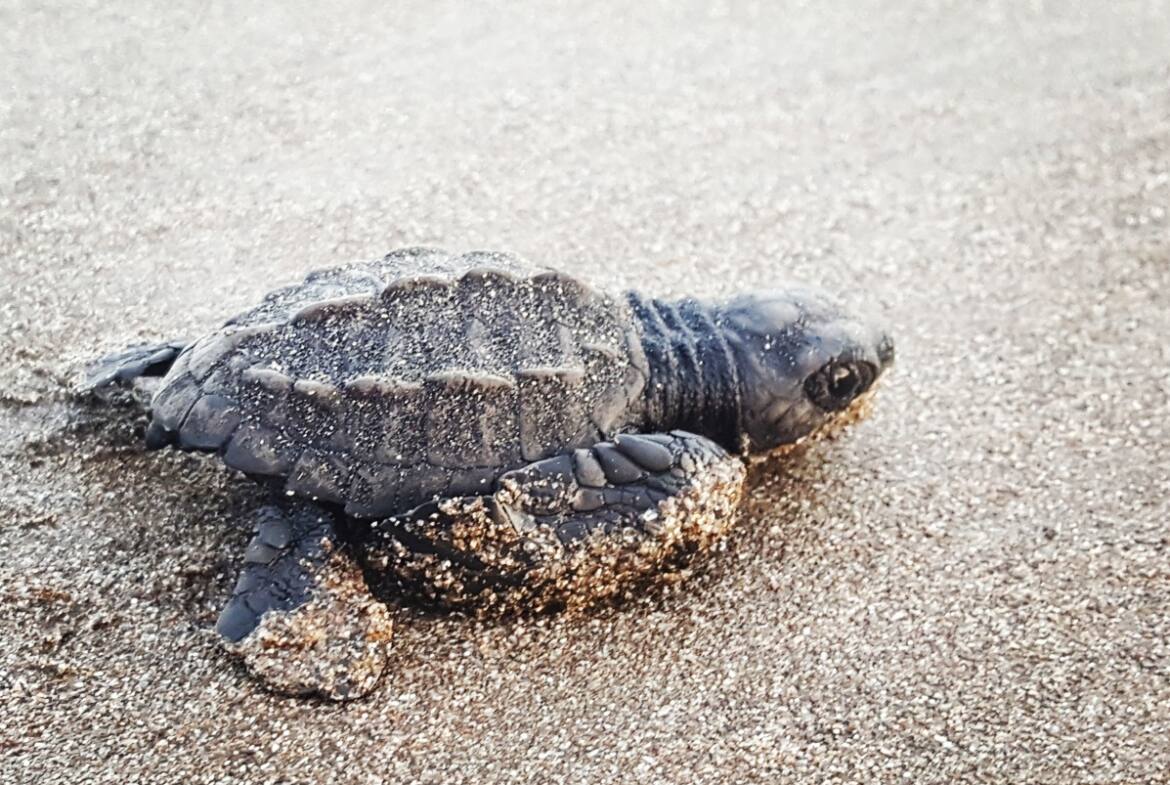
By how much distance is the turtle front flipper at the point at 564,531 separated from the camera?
230 centimetres

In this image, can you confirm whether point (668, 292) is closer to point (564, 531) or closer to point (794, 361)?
point (794, 361)

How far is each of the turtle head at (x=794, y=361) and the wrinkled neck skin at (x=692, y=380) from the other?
3 cm

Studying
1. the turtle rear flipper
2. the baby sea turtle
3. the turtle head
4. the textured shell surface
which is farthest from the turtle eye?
the turtle rear flipper

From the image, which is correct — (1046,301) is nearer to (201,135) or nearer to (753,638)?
(753,638)

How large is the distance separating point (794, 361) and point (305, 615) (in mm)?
1253

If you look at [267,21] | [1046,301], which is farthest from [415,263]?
[267,21]

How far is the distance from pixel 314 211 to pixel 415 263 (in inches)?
44.4

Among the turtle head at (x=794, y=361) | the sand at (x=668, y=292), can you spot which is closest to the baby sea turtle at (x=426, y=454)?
the sand at (x=668, y=292)

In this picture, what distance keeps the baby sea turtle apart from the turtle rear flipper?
0.42 ft

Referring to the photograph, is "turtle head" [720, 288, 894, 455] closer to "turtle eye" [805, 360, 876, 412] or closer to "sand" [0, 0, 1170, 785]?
"turtle eye" [805, 360, 876, 412]

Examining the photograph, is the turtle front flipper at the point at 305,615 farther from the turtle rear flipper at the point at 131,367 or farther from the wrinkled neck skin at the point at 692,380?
the wrinkled neck skin at the point at 692,380

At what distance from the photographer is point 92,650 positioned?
2.23 metres

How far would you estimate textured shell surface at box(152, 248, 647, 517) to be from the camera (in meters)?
2.30

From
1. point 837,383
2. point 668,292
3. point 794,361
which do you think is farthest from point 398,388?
point 668,292
